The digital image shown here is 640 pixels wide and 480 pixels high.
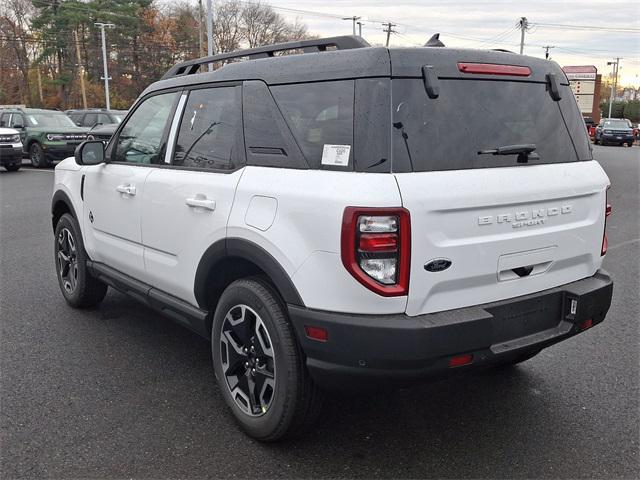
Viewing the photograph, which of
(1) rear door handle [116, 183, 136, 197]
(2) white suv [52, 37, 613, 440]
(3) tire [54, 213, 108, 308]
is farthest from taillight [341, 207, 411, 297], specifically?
(3) tire [54, 213, 108, 308]

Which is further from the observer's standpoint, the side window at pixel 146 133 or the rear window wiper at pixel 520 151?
the side window at pixel 146 133

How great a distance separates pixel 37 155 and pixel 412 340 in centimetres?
1959

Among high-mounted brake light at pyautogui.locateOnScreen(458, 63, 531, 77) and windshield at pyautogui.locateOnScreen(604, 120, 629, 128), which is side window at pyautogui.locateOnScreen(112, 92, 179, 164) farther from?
windshield at pyautogui.locateOnScreen(604, 120, 629, 128)

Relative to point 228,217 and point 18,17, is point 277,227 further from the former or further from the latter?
point 18,17

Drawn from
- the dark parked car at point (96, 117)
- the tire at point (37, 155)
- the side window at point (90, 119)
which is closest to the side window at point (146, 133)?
the tire at point (37, 155)

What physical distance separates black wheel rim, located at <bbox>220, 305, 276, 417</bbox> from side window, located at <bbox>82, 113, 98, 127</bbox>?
72.8 ft

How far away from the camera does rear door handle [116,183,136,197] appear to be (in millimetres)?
4141

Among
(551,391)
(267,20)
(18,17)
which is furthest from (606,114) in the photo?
(551,391)

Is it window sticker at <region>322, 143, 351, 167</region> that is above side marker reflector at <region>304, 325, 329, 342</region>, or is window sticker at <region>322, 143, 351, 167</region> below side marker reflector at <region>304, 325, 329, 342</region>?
above

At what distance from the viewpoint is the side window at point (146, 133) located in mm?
4090

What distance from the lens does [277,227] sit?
2.88 m

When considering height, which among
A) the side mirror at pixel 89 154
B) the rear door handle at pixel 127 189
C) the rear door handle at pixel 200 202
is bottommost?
the rear door handle at pixel 127 189

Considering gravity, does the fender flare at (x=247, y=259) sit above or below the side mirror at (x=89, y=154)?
below

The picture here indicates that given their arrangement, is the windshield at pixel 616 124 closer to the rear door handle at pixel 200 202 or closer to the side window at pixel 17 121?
the side window at pixel 17 121
